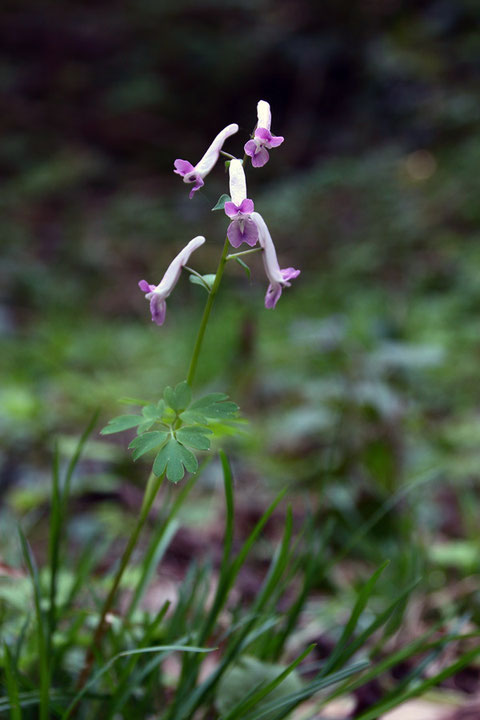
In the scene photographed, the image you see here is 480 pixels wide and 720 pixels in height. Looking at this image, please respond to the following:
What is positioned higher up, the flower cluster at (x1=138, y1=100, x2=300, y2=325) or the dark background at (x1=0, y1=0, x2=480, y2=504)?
the dark background at (x1=0, y1=0, x2=480, y2=504)

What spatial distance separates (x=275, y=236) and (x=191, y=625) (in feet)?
19.1

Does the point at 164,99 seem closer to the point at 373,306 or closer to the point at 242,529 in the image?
the point at 373,306

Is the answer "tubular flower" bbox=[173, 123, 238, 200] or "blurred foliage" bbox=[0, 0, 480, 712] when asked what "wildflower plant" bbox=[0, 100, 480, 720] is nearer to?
"tubular flower" bbox=[173, 123, 238, 200]

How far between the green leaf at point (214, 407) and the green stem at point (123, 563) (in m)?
0.11

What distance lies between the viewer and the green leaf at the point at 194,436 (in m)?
0.80

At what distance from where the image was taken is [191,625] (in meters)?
1.23

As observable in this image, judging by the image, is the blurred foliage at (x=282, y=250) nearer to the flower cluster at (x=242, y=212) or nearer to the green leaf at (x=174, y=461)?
the flower cluster at (x=242, y=212)

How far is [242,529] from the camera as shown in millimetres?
2184

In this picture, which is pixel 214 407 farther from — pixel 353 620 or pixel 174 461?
pixel 353 620

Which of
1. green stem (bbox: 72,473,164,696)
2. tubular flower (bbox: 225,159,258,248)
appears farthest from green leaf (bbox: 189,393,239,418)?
tubular flower (bbox: 225,159,258,248)

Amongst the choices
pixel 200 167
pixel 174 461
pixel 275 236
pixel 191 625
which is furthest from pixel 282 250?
pixel 174 461

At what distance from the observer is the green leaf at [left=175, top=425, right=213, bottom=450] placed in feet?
2.61

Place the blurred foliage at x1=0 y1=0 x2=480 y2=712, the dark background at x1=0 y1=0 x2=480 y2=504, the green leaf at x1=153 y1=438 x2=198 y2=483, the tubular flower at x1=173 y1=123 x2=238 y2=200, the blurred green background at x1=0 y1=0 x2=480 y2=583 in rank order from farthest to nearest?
the dark background at x1=0 y1=0 x2=480 y2=504 → the blurred green background at x1=0 y1=0 x2=480 y2=583 → the blurred foliage at x1=0 y1=0 x2=480 y2=712 → the tubular flower at x1=173 y1=123 x2=238 y2=200 → the green leaf at x1=153 y1=438 x2=198 y2=483

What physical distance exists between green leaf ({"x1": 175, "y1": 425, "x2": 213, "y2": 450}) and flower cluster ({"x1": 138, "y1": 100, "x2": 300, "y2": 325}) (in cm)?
18
